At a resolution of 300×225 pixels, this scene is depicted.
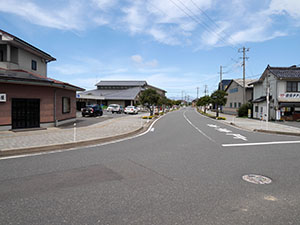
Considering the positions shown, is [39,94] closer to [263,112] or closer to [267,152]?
[267,152]

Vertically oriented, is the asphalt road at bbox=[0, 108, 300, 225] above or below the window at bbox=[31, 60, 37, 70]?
below

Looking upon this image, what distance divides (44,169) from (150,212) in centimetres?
354

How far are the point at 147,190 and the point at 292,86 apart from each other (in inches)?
1130

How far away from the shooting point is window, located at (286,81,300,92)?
26047mm

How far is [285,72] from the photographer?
26.9 meters

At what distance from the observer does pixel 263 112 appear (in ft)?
93.4

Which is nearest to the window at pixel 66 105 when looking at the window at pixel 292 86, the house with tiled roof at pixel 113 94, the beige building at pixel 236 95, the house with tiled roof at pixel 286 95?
the house with tiled roof at pixel 113 94

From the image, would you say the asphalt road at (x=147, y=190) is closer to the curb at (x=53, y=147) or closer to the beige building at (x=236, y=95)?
the curb at (x=53, y=147)

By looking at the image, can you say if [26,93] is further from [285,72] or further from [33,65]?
[285,72]

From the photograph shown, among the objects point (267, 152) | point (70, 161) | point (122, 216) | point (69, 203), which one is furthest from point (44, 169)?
point (267, 152)

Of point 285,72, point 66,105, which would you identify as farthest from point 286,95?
point 66,105

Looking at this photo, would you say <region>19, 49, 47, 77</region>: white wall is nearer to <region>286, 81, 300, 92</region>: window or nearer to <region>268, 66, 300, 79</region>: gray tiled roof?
<region>268, 66, 300, 79</region>: gray tiled roof

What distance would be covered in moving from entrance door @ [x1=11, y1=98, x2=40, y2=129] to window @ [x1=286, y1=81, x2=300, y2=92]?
90.8 feet

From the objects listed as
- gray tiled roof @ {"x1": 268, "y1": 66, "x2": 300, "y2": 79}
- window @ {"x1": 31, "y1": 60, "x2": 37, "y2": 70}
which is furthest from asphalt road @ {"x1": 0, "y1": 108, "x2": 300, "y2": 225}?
gray tiled roof @ {"x1": 268, "y1": 66, "x2": 300, "y2": 79}
